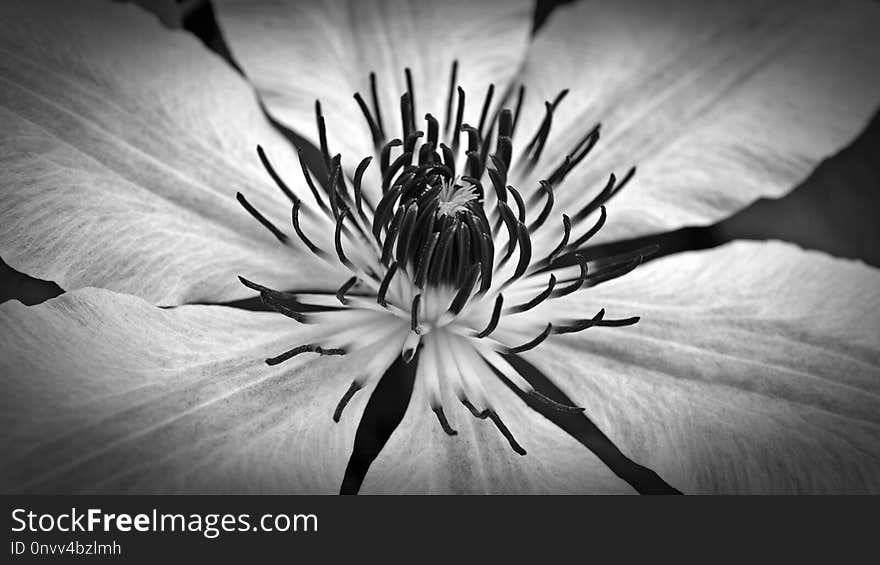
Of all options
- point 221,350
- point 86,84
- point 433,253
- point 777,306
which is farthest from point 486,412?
point 86,84

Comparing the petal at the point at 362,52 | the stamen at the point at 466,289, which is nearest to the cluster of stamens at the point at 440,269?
the stamen at the point at 466,289

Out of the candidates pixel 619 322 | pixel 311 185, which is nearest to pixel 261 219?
pixel 311 185

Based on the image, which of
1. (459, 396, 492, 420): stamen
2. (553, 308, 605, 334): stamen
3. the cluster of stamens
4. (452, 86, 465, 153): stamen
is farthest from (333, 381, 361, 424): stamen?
(452, 86, 465, 153): stamen

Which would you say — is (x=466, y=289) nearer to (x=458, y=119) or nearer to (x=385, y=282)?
(x=385, y=282)

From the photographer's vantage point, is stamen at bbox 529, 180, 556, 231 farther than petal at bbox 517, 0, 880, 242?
No

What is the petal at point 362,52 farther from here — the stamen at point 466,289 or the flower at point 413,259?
the stamen at point 466,289

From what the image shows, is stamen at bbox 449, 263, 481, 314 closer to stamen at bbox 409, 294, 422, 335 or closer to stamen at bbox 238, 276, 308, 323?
stamen at bbox 409, 294, 422, 335
